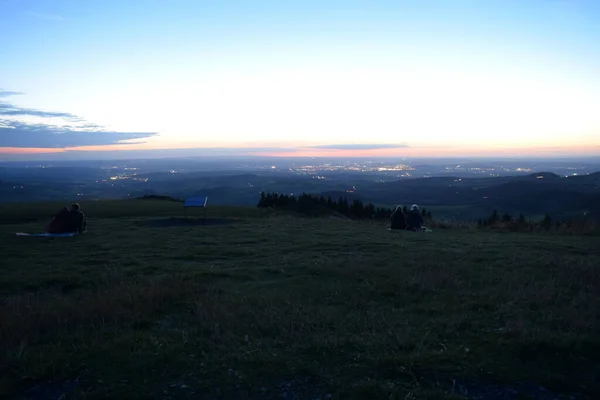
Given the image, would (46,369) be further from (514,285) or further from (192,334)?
(514,285)

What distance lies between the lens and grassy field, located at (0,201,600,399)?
15.2 ft

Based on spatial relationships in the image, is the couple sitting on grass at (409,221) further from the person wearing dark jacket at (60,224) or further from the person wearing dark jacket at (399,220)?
the person wearing dark jacket at (60,224)

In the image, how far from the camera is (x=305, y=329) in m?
6.10

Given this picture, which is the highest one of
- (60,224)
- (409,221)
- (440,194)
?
(60,224)

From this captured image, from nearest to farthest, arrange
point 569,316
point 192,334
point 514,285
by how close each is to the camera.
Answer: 1. point 192,334
2. point 569,316
3. point 514,285

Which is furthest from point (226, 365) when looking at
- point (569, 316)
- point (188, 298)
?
point (569, 316)

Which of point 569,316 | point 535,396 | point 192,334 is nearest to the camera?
point 535,396

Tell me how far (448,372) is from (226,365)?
2.40 m

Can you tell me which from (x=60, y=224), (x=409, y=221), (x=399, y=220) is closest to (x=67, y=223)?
(x=60, y=224)

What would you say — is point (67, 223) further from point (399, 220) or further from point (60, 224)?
point (399, 220)

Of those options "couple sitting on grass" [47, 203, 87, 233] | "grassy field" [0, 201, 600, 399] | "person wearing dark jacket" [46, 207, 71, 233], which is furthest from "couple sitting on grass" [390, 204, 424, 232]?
"person wearing dark jacket" [46, 207, 71, 233]

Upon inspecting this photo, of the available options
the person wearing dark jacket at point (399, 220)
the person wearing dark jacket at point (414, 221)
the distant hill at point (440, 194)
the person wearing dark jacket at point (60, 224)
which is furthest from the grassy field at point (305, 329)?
the distant hill at point (440, 194)

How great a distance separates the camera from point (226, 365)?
197 inches

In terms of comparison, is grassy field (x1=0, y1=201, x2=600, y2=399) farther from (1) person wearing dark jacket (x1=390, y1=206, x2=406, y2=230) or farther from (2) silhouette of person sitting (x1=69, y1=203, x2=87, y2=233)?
(1) person wearing dark jacket (x1=390, y1=206, x2=406, y2=230)
